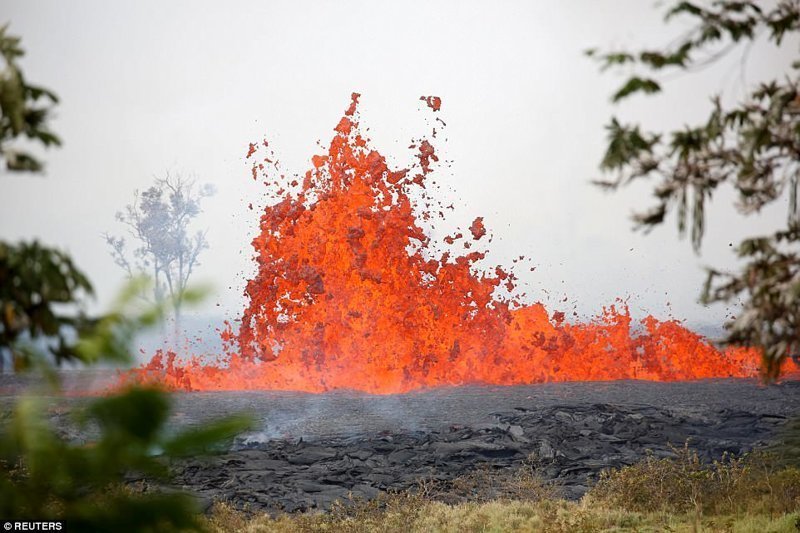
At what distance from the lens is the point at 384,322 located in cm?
1814

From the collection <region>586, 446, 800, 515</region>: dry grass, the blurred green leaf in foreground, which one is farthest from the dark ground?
the blurred green leaf in foreground

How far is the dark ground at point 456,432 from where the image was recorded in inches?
400

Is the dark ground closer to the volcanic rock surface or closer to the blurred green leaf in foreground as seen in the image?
the volcanic rock surface

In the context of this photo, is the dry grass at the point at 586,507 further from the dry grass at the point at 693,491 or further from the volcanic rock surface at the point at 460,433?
the volcanic rock surface at the point at 460,433

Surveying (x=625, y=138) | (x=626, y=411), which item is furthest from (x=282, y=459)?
(x=625, y=138)

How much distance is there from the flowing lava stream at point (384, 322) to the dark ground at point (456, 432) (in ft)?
6.09

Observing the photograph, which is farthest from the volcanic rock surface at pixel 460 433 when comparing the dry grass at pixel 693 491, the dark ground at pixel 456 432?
the dry grass at pixel 693 491

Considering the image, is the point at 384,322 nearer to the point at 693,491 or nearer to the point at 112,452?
the point at 693,491

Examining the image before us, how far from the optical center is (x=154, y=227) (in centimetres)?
2538

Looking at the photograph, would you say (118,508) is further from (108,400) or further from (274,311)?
(274,311)

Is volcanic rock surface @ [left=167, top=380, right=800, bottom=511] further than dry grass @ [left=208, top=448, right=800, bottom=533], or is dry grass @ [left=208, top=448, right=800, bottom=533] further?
volcanic rock surface @ [left=167, top=380, right=800, bottom=511]

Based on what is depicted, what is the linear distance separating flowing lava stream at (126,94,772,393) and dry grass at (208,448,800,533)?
26.4ft

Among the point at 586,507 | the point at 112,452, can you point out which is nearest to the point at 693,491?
the point at 586,507

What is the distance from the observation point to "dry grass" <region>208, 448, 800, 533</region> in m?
7.84
